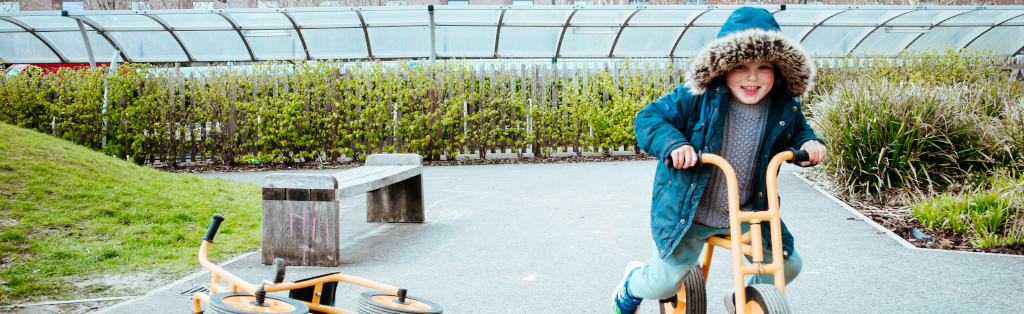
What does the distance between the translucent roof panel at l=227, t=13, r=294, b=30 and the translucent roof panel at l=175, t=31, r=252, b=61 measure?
64cm

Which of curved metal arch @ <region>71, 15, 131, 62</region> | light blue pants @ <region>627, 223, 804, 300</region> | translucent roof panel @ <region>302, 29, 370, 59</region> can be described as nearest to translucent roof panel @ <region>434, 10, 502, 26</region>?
translucent roof panel @ <region>302, 29, 370, 59</region>

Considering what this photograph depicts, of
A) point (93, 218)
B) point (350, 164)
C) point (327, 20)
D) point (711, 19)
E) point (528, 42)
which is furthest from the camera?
point (528, 42)

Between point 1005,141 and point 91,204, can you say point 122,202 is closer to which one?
point 91,204

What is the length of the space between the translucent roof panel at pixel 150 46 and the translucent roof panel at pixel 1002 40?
18.4 m

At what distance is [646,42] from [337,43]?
23.1 ft

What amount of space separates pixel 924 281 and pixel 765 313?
7.66 feet

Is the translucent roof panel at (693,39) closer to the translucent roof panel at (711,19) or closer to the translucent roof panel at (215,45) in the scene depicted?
the translucent roof panel at (711,19)

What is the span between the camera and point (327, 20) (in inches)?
528

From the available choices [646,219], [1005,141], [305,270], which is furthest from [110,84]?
[1005,141]

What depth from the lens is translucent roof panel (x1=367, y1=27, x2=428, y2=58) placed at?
46.2 ft

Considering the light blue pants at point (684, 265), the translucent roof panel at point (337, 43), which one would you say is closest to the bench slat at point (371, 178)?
the light blue pants at point (684, 265)

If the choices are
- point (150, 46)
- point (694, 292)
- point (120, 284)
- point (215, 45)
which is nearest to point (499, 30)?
point (215, 45)

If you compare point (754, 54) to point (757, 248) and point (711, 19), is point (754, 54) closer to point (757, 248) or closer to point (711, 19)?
point (757, 248)

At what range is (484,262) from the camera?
4266mm
